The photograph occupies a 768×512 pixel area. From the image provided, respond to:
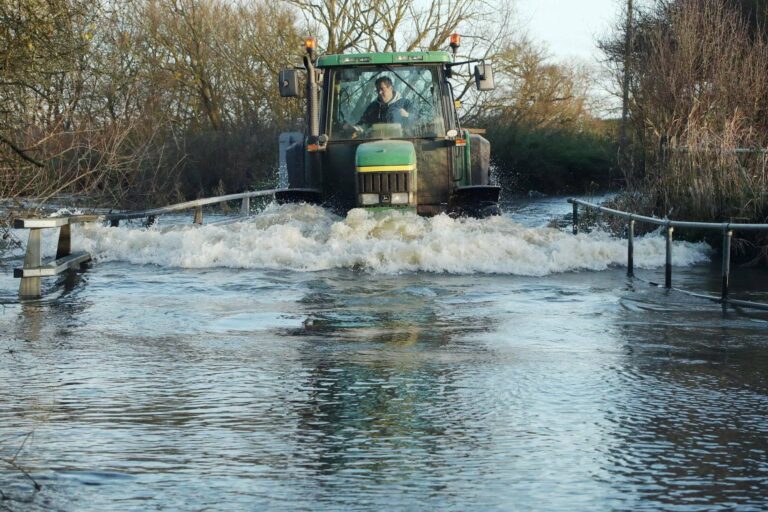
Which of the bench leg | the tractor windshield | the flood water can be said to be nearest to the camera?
the flood water

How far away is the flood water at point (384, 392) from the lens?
18.3 feet

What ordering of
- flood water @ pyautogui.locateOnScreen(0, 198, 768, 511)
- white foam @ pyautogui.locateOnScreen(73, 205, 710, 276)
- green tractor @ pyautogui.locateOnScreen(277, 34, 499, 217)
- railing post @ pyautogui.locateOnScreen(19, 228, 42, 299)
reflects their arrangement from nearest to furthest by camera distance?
flood water @ pyautogui.locateOnScreen(0, 198, 768, 511) < railing post @ pyautogui.locateOnScreen(19, 228, 42, 299) < white foam @ pyautogui.locateOnScreen(73, 205, 710, 276) < green tractor @ pyautogui.locateOnScreen(277, 34, 499, 217)

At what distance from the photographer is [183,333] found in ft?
35.1

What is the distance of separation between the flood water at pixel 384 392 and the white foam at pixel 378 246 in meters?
0.45

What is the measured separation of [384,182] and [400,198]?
0.33 meters

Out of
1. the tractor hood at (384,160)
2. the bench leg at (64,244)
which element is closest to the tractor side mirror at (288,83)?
the tractor hood at (384,160)

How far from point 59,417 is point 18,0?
6.19 metres

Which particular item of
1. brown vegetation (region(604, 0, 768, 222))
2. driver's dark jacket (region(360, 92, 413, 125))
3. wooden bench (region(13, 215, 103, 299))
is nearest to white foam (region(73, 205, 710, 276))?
brown vegetation (region(604, 0, 768, 222))

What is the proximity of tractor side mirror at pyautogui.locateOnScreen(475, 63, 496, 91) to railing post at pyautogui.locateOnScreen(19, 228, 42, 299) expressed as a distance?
7180 millimetres

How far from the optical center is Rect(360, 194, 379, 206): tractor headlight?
18.8 m

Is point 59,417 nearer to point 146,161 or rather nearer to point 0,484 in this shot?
point 0,484

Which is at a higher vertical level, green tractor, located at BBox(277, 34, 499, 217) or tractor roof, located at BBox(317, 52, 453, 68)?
tractor roof, located at BBox(317, 52, 453, 68)

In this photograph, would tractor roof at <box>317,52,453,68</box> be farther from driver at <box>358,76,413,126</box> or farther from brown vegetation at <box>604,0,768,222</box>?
brown vegetation at <box>604,0,768,222</box>

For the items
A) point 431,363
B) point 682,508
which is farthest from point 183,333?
point 682,508
